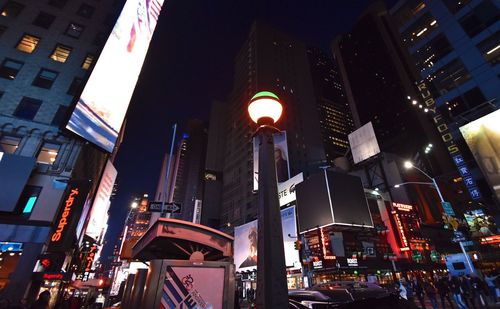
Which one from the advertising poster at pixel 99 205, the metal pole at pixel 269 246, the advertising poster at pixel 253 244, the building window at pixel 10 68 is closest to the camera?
the metal pole at pixel 269 246

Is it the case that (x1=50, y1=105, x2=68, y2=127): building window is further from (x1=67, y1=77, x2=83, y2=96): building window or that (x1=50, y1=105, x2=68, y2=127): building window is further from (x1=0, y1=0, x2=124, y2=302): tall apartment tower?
(x1=67, y1=77, x2=83, y2=96): building window

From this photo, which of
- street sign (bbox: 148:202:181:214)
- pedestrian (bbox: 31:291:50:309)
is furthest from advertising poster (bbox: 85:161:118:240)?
pedestrian (bbox: 31:291:50:309)

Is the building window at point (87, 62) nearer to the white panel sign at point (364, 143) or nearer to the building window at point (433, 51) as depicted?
the building window at point (433, 51)

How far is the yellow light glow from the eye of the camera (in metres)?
4.13

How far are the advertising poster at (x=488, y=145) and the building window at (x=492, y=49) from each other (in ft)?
27.4

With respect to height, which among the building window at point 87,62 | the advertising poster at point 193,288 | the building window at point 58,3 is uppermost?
the building window at point 58,3

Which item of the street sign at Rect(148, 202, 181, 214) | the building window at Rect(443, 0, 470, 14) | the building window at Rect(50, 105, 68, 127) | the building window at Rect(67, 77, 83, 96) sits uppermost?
the building window at Rect(443, 0, 470, 14)

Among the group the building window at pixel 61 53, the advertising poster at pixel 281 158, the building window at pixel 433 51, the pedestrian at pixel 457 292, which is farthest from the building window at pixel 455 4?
the building window at pixel 61 53

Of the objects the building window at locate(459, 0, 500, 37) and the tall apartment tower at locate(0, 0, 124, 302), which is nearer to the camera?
the tall apartment tower at locate(0, 0, 124, 302)

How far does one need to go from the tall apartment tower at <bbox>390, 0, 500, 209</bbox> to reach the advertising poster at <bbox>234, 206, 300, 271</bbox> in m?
24.1

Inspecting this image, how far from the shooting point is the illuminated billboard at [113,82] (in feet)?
69.5

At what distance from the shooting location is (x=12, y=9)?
25.5m

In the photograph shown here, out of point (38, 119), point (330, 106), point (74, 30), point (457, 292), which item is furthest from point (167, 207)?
point (330, 106)

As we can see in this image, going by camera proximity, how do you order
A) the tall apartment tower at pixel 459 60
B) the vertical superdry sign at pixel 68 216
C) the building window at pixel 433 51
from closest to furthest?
1. the vertical superdry sign at pixel 68 216
2. the tall apartment tower at pixel 459 60
3. the building window at pixel 433 51
